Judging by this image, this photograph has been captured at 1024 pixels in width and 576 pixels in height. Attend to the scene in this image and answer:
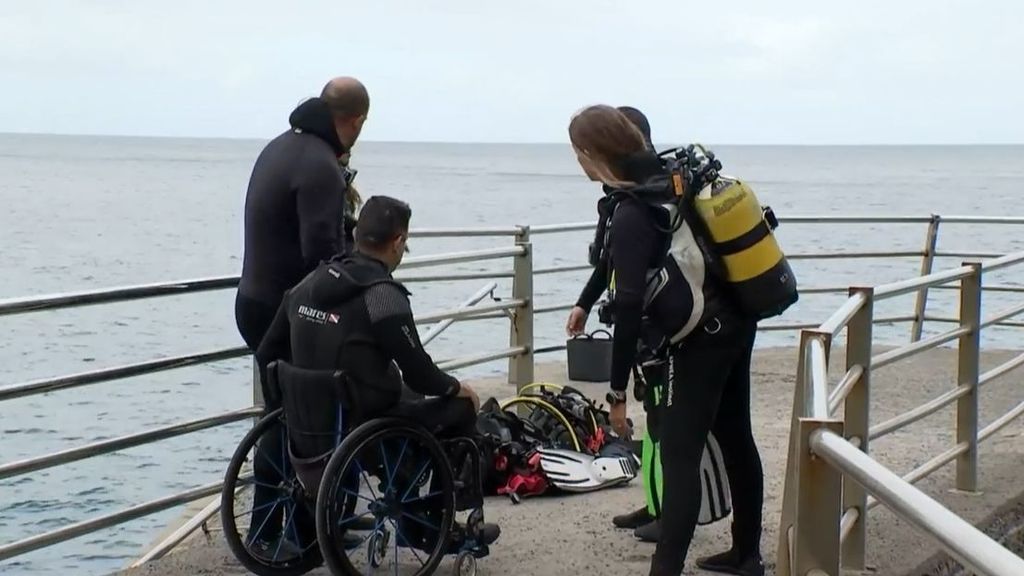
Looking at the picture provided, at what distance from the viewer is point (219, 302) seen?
80.7 ft

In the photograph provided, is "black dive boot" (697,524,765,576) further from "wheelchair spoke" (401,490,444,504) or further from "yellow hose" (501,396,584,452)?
"yellow hose" (501,396,584,452)

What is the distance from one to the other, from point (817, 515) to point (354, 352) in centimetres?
171

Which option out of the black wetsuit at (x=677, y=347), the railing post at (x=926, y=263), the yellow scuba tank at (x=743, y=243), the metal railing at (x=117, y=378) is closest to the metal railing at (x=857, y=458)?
the yellow scuba tank at (x=743, y=243)

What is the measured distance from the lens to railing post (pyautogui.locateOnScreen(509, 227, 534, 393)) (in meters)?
7.48

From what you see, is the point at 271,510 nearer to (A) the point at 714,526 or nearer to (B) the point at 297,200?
(B) the point at 297,200

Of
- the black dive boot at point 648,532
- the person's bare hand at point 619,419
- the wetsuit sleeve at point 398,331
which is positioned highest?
the wetsuit sleeve at point 398,331

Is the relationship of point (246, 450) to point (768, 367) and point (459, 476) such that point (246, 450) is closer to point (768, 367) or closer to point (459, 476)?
point (459, 476)

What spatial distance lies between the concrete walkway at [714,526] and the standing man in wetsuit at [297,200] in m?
0.97

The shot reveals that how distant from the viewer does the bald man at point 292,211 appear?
459cm

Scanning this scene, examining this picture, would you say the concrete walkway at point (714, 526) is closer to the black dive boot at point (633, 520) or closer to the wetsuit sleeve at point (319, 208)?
the black dive boot at point (633, 520)

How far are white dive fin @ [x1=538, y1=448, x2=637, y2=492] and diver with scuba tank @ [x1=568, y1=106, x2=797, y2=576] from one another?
1.46 metres

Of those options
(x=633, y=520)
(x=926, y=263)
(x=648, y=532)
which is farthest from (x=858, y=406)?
(x=926, y=263)

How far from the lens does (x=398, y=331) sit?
4285mm

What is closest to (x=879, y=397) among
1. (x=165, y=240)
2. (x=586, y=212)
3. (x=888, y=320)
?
(x=888, y=320)
